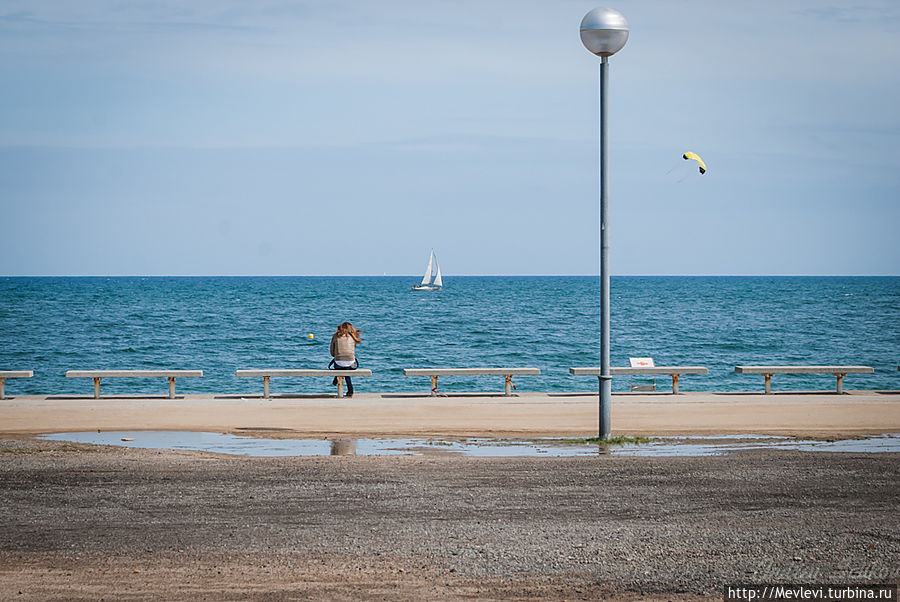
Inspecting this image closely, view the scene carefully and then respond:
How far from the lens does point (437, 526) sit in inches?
329

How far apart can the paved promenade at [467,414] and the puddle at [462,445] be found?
665mm

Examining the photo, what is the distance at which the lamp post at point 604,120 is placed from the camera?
13.3 metres

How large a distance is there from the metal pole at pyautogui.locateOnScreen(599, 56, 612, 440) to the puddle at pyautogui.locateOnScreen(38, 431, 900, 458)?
0.57 m

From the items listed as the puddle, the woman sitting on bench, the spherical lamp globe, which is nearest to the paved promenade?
the puddle

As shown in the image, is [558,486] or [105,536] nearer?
[105,536]

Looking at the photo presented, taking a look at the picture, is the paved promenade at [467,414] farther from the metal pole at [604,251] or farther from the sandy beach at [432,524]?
the sandy beach at [432,524]

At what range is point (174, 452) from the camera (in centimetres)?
1251

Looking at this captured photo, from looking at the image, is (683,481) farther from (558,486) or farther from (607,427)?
(607,427)

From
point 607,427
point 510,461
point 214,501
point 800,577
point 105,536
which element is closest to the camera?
point 800,577

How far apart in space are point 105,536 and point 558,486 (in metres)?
4.37

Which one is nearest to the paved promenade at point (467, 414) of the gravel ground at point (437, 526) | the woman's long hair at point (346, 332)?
the woman's long hair at point (346, 332)

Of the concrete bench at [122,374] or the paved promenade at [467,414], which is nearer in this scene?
the paved promenade at [467,414]

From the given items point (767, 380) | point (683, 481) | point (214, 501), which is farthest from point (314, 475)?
point (767, 380)

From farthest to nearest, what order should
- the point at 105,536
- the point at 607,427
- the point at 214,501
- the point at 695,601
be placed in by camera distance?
the point at 607,427, the point at 214,501, the point at 105,536, the point at 695,601
